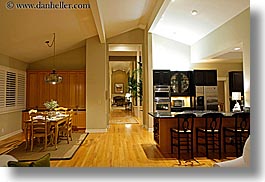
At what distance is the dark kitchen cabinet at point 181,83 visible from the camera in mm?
9133

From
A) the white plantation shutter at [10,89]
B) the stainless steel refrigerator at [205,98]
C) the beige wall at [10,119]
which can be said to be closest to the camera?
the beige wall at [10,119]

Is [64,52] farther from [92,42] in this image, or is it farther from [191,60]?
[191,60]

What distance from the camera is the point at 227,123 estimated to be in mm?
5422

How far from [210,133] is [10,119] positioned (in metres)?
5.89

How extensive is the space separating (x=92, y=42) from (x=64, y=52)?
148cm

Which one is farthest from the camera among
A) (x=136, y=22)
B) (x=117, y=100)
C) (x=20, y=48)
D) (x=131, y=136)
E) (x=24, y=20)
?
(x=117, y=100)

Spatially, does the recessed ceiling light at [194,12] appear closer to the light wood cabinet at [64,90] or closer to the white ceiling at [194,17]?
the white ceiling at [194,17]

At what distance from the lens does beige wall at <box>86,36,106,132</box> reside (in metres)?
8.34

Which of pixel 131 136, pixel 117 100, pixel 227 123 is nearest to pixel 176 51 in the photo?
pixel 131 136

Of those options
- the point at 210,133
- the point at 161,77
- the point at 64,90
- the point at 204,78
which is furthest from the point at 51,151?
the point at 204,78

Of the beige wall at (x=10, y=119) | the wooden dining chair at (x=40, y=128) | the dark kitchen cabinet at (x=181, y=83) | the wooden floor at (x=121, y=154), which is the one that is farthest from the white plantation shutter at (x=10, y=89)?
the dark kitchen cabinet at (x=181, y=83)

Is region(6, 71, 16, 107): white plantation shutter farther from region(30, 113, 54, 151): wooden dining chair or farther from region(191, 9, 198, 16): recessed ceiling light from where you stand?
region(191, 9, 198, 16): recessed ceiling light

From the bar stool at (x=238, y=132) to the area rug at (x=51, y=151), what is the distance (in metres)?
3.36

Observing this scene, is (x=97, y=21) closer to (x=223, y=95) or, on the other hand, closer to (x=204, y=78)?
(x=204, y=78)
